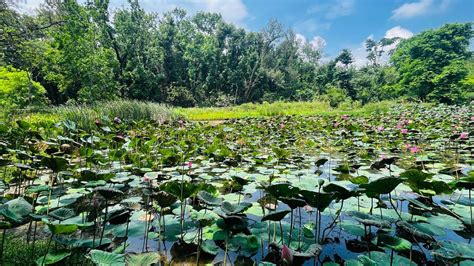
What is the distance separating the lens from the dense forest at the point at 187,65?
1378cm

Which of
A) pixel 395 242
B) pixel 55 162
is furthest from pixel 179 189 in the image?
pixel 395 242

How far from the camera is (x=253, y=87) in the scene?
102 ft

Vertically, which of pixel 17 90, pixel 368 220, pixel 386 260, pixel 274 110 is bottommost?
pixel 386 260

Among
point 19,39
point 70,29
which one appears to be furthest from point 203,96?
point 19,39

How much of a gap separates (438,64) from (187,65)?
2387 centimetres

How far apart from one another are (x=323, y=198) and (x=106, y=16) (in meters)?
24.6

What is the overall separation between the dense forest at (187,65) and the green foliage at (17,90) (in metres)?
0.05

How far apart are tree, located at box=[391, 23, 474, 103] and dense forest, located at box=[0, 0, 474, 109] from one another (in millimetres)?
82

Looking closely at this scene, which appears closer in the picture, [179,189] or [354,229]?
[179,189]

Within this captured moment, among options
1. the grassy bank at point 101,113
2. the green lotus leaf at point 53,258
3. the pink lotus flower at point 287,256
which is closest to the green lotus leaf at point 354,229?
the pink lotus flower at point 287,256

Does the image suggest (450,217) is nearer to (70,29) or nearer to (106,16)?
(70,29)

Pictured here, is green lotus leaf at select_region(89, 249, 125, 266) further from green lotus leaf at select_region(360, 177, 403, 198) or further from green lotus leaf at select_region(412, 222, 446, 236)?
green lotus leaf at select_region(412, 222, 446, 236)

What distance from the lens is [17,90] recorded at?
13.6m

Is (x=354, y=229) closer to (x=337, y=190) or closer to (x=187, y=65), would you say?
(x=337, y=190)
